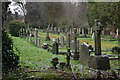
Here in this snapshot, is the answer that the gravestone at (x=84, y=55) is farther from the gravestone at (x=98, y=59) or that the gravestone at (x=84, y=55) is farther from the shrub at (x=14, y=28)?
the shrub at (x=14, y=28)

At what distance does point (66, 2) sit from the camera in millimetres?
35406

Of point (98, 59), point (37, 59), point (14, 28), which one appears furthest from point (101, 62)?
point (14, 28)

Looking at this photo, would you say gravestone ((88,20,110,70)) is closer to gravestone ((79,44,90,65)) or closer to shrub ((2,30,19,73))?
gravestone ((79,44,90,65))

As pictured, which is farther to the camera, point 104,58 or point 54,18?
point 54,18

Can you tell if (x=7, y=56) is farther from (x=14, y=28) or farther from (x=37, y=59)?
(x=14, y=28)

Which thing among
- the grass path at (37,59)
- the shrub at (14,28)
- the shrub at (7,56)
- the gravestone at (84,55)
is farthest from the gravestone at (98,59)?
the shrub at (14,28)

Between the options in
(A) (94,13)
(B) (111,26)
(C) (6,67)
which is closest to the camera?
(C) (6,67)

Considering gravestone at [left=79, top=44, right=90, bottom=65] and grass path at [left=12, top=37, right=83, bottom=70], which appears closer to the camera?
grass path at [left=12, top=37, right=83, bottom=70]

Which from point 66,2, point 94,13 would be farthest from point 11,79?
point 66,2

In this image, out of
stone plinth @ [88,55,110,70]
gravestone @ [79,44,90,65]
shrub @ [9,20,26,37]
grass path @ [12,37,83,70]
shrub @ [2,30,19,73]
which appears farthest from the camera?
shrub @ [9,20,26,37]

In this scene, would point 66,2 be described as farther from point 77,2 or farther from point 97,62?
point 97,62

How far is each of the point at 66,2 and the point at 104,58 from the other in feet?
95.4

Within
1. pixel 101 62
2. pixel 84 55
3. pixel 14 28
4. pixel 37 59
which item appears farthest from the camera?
pixel 14 28

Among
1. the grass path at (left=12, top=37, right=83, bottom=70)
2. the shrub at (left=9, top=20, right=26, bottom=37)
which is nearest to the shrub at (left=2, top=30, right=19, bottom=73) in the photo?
the grass path at (left=12, top=37, right=83, bottom=70)
